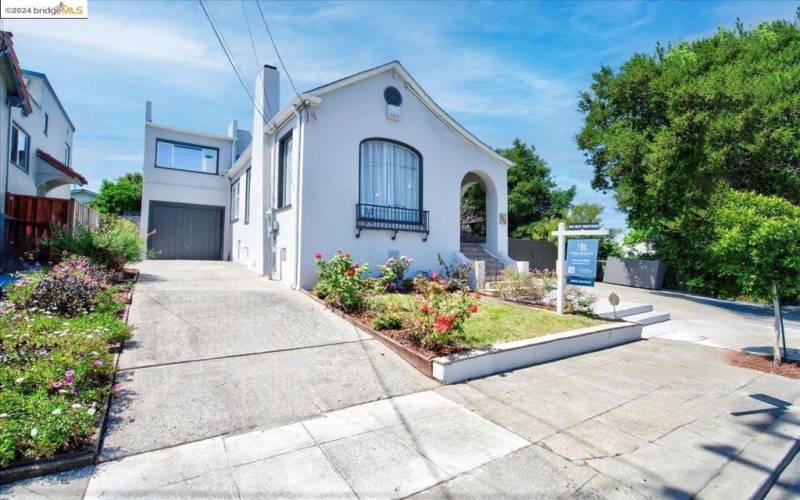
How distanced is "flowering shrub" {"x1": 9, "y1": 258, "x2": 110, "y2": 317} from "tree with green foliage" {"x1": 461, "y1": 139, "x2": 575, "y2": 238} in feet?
64.8

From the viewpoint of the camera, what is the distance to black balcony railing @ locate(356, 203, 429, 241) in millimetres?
10799

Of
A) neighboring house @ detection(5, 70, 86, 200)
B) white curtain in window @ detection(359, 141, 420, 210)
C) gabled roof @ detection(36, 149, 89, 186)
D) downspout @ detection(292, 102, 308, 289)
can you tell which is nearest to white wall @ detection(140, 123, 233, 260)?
neighboring house @ detection(5, 70, 86, 200)

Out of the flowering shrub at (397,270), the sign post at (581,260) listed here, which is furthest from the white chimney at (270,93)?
the sign post at (581,260)

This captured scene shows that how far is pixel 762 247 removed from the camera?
20.1ft

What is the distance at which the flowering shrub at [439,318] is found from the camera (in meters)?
5.65

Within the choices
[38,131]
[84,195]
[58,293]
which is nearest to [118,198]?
[84,195]

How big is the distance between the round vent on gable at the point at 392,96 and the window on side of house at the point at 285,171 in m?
2.97

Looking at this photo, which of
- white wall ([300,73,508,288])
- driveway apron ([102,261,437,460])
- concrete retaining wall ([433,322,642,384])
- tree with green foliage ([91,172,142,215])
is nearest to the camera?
driveway apron ([102,261,437,460])

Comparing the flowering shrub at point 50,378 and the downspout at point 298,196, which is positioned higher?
the downspout at point 298,196

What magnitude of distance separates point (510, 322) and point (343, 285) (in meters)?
3.28

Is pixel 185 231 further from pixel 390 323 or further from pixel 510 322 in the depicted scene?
pixel 510 322

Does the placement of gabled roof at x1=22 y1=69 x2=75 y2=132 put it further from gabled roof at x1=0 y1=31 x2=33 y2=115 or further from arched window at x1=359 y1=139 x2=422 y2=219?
arched window at x1=359 y1=139 x2=422 y2=219

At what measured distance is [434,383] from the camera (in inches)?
200

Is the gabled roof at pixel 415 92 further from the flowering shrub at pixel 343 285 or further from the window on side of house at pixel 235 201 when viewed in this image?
the window on side of house at pixel 235 201
